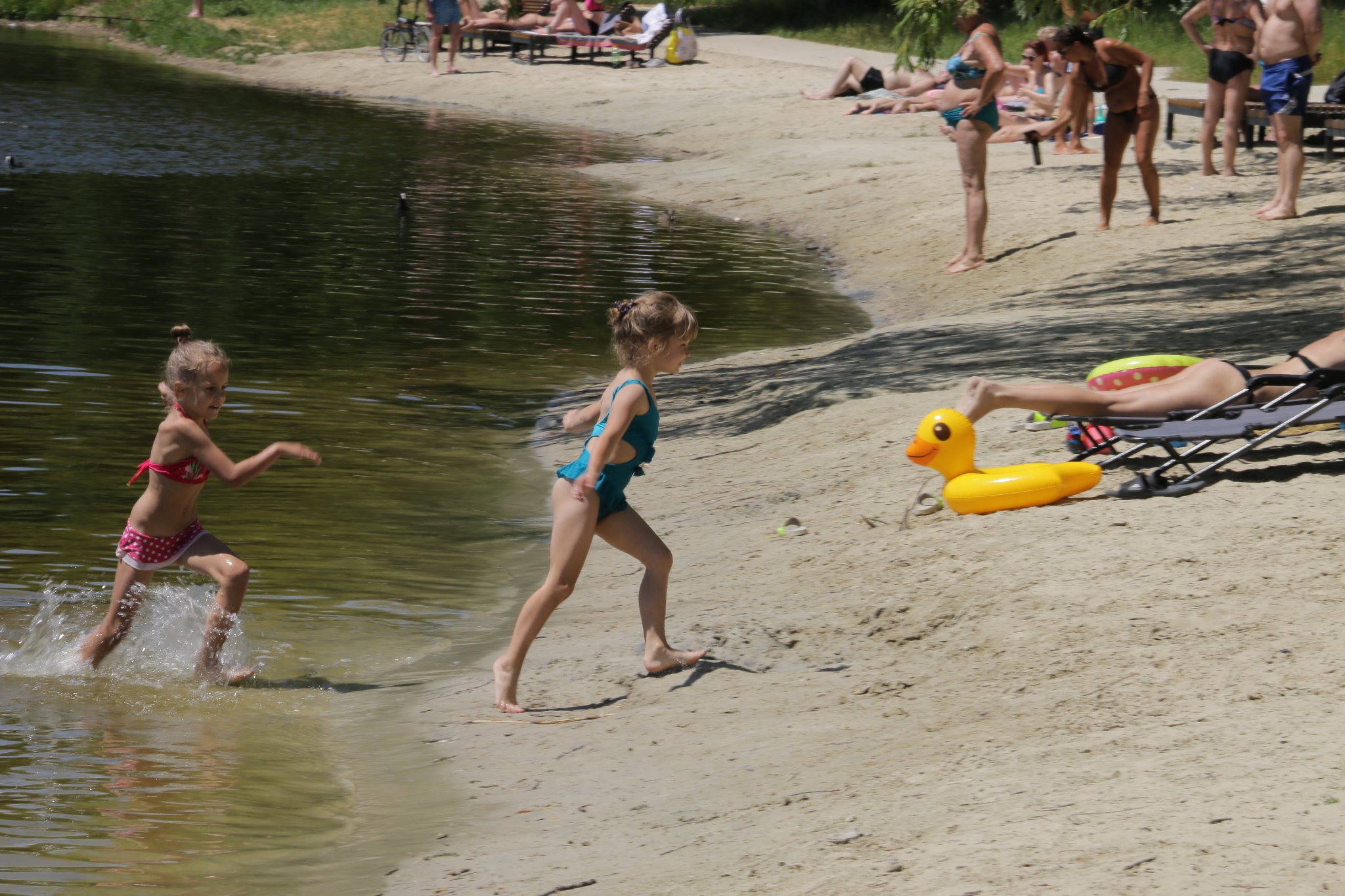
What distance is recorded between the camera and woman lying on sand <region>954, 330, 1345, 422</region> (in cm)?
735

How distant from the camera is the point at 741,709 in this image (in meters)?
5.71

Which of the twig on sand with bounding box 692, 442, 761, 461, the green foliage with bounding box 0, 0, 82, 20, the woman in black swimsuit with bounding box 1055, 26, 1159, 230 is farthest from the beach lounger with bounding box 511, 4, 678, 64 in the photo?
the twig on sand with bounding box 692, 442, 761, 461

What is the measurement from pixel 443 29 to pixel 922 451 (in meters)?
30.6

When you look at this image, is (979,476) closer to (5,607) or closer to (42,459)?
(5,607)

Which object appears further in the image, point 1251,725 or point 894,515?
point 894,515

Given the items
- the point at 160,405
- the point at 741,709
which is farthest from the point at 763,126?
the point at 741,709

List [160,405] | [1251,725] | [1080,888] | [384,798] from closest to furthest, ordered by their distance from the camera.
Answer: [1080,888] → [1251,725] → [384,798] → [160,405]

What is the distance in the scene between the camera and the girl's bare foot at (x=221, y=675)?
257 inches

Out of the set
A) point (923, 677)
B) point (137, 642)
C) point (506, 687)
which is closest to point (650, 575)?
point (506, 687)

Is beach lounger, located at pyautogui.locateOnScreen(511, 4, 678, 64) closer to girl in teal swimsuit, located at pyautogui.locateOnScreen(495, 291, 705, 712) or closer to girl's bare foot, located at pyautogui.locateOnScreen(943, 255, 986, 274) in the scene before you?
girl's bare foot, located at pyautogui.locateOnScreen(943, 255, 986, 274)

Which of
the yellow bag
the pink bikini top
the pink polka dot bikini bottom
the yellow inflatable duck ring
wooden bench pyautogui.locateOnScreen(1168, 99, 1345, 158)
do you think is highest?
the yellow bag

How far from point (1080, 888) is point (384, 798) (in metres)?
2.53

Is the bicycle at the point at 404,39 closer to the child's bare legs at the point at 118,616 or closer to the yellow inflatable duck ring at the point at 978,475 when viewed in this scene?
the yellow inflatable duck ring at the point at 978,475

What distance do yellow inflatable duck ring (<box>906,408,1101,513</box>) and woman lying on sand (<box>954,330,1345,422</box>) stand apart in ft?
0.67
